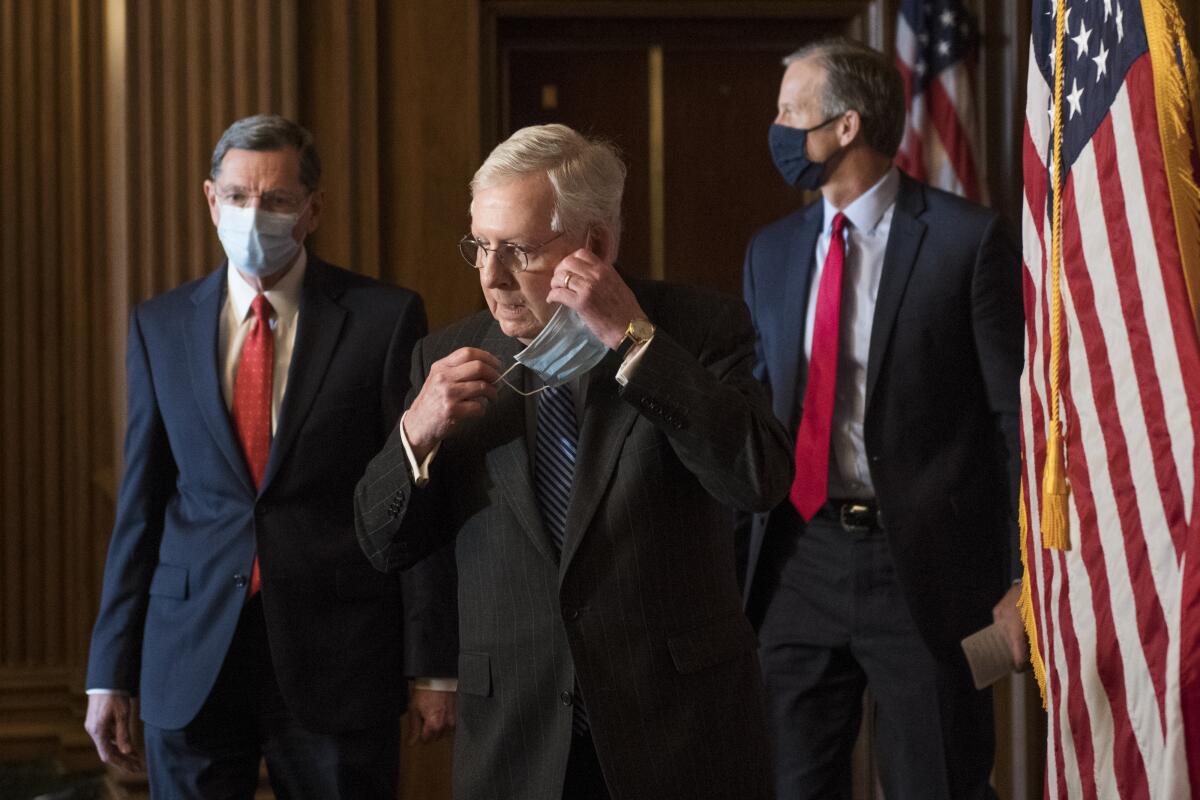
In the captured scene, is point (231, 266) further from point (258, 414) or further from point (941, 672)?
point (941, 672)

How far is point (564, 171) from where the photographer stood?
7.62ft

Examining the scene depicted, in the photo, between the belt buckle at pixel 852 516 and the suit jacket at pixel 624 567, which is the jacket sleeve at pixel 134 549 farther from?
the belt buckle at pixel 852 516

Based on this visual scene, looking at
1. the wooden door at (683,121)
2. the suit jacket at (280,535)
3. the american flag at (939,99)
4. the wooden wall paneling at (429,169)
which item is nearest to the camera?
the suit jacket at (280,535)

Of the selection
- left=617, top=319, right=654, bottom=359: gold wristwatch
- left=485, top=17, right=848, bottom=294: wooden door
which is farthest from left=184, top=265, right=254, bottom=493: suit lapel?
left=485, top=17, right=848, bottom=294: wooden door

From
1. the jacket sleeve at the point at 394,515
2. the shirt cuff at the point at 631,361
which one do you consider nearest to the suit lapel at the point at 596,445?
the shirt cuff at the point at 631,361

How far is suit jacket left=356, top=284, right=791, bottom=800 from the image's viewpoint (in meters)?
2.24

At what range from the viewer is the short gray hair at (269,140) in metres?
3.11

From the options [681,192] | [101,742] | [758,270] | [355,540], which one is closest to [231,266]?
[355,540]

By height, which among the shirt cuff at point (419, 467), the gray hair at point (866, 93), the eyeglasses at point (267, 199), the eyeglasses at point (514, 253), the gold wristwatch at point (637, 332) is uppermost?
the gray hair at point (866, 93)

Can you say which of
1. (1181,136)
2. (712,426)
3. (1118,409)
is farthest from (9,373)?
(1181,136)

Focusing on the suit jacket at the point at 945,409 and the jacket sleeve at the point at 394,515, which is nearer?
the jacket sleeve at the point at 394,515

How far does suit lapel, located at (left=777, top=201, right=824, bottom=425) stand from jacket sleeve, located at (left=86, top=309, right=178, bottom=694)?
4.28ft

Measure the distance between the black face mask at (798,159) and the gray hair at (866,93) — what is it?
48 millimetres

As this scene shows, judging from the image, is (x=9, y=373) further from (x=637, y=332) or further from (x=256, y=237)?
(x=637, y=332)
